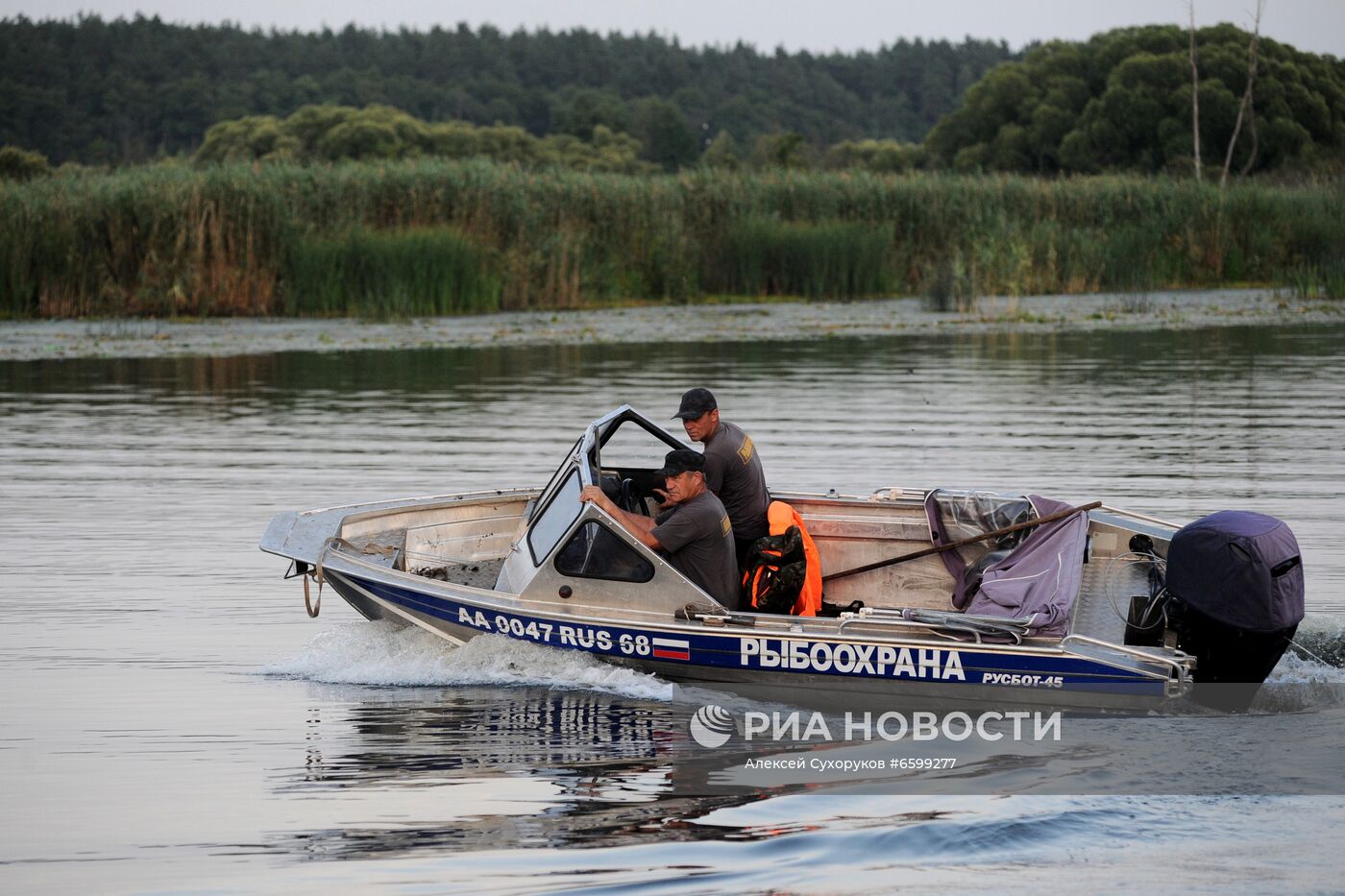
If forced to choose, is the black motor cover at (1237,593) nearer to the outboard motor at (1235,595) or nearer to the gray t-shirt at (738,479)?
the outboard motor at (1235,595)

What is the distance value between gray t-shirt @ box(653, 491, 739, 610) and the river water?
0.64 metres

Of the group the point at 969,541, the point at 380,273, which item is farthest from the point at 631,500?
the point at 380,273

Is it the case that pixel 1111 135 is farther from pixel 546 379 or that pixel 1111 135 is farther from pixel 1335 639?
pixel 1335 639

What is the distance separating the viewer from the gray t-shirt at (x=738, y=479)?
364 inches

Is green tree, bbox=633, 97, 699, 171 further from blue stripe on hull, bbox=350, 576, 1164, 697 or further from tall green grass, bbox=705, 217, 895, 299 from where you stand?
blue stripe on hull, bbox=350, 576, 1164, 697

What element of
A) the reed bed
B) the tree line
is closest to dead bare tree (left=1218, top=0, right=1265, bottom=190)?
the tree line

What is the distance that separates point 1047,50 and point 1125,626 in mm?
61660

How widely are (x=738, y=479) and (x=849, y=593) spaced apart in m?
1.30

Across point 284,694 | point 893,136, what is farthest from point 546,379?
point 893,136

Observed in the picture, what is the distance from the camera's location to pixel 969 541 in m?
9.54

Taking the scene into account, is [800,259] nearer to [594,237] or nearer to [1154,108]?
[594,237]

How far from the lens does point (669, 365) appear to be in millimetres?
23203

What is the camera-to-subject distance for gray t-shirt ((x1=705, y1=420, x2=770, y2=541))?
9.25 metres

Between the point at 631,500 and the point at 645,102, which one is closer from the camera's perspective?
the point at 631,500
